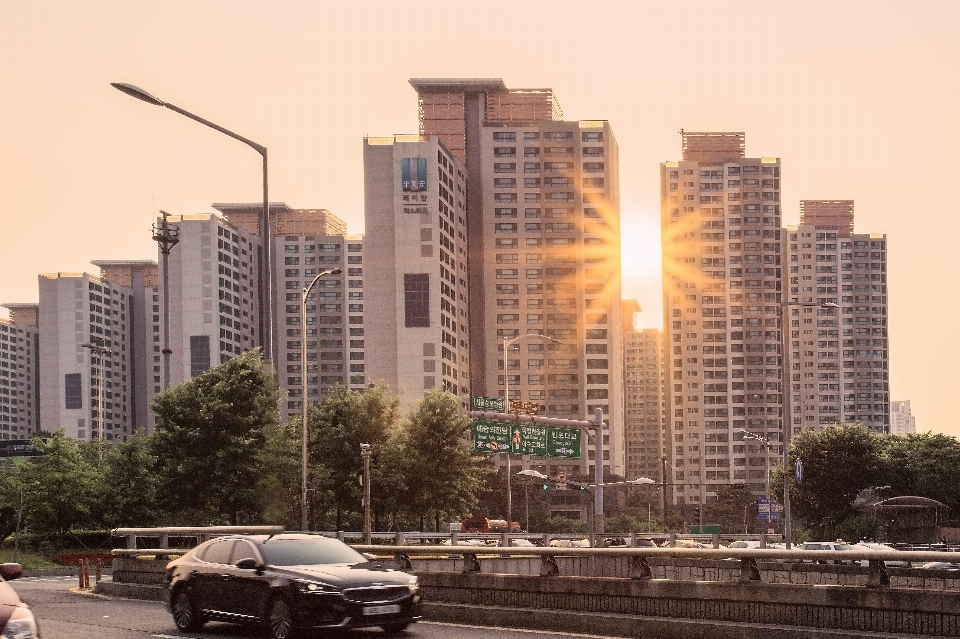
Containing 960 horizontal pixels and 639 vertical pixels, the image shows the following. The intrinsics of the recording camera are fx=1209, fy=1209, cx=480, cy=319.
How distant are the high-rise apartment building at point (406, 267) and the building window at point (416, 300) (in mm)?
131

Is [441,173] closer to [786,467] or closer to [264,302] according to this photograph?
[786,467]

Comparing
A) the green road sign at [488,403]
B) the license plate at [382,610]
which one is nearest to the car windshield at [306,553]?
the license plate at [382,610]

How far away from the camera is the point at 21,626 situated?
1100cm

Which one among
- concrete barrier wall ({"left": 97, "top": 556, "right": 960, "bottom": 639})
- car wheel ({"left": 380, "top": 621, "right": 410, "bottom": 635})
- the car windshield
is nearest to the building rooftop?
concrete barrier wall ({"left": 97, "top": 556, "right": 960, "bottom": 639})

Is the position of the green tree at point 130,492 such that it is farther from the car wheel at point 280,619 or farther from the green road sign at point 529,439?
the car wheel at point 280,619

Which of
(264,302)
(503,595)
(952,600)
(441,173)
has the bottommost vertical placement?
(503,595)

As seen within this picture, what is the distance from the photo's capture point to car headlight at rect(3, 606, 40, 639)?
10.9 meters

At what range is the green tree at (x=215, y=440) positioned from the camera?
6322 centimetres

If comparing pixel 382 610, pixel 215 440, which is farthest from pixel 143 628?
pixel 215 440

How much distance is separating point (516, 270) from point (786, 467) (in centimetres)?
12085

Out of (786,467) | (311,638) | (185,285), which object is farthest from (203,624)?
(185,285)

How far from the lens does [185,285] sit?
198 meters

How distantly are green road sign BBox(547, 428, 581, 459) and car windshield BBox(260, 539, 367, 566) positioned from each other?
43.3 meters

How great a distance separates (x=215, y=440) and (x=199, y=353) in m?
135
